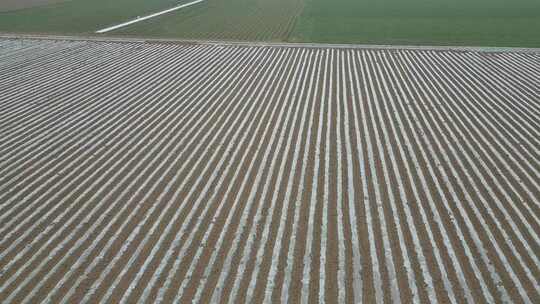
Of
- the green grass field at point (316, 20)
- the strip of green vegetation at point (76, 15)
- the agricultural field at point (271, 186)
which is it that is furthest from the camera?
the strip of green vegetation at point (76, 15)

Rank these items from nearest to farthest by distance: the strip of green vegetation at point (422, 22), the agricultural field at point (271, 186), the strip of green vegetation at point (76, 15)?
the agricultural field at point (271, 186) < the strip of green vegetation at point (422, 22) < the strip of green vegetation at point (76, 15)

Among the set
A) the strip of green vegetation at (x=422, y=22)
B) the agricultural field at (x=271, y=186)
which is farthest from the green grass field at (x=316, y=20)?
the agricultural field at (x=271, y=186)

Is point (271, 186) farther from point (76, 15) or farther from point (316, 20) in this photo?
point (76, 15)

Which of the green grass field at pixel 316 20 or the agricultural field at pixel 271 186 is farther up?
the green grass field at pixel 316 20

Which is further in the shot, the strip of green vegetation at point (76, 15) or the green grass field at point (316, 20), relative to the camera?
the strip of green vegetation at point (76, 15)

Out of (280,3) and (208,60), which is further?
(280,3)

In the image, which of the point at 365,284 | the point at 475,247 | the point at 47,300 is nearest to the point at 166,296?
the point at 47,300

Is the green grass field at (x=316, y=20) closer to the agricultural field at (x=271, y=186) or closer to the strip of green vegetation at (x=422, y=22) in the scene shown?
the strip of green vegetation at (x=422, y=22)

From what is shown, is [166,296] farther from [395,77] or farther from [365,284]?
[395,77]
